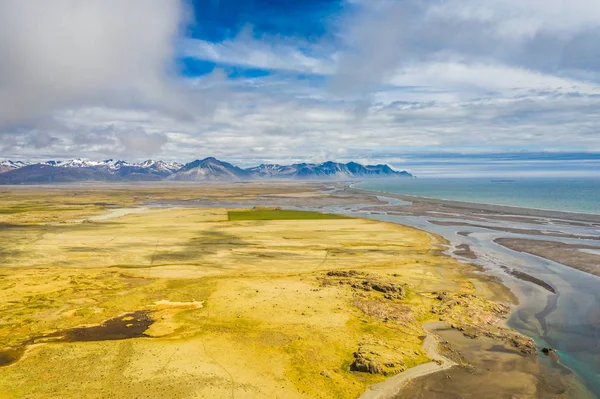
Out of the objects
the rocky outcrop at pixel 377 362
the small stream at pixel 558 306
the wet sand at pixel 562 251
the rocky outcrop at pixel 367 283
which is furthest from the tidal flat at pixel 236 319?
the wet sand at pixel 562 251

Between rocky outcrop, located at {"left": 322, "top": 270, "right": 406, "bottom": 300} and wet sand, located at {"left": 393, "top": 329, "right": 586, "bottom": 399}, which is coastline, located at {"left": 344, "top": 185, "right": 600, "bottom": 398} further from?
rocky outcrop, located at {"left": 322, "top": 270, "right": 406, "bottom": 300}

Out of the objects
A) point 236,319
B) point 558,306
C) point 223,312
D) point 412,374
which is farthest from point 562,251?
point 223,312

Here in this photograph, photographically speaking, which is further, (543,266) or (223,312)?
(543,266)

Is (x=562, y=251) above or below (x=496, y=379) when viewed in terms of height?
above

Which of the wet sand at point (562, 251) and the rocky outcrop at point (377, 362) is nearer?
the rocky outcrop at point (377, 362)

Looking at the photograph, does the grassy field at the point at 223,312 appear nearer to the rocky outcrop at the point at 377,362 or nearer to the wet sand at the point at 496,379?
the rocky outcrop at the point at 377,362

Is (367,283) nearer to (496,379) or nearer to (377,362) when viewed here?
(377,362)

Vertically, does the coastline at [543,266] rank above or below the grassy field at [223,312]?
above

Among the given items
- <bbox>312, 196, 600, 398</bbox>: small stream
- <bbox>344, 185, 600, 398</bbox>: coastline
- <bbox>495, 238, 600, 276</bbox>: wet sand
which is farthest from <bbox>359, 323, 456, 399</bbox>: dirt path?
<bbox>495, 238, 600, 276</bbox>: wet sand

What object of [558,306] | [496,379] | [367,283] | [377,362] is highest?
[367,283]
